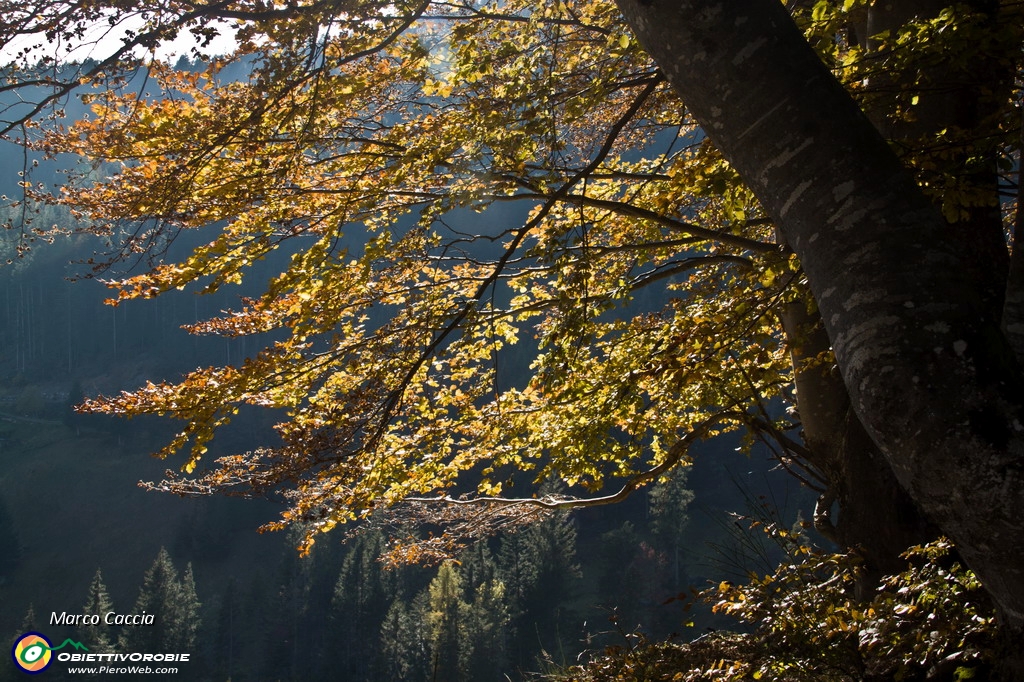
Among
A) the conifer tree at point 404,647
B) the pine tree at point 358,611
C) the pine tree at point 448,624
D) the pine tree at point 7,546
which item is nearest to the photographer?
the pine tree at point 448,624

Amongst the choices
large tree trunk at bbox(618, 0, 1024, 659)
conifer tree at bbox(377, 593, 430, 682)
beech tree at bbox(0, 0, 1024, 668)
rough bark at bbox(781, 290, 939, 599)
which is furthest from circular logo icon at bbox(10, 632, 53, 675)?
large tree trunk at bbox(618, 0, 1024, 659)

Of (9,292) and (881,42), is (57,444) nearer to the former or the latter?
(9,292)

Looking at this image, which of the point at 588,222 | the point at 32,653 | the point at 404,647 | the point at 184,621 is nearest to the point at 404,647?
the point at 404,647

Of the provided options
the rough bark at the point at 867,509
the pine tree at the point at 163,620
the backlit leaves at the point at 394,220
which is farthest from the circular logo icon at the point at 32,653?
the rough bark at the point at 867,509

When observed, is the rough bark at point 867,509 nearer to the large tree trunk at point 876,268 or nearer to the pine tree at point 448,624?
the large tree trunk at point 876,268

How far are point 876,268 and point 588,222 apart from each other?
3.62 metres

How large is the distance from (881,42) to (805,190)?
2.25m

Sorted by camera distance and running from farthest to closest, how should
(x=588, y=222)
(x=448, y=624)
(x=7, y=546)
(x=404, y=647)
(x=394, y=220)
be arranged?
(x=7, y=546) → (x=404, y=647) → (x=448, y=624) → (x=394, y=220) → (x=588, y=222)

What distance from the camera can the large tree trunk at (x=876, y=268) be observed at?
1.70 meters

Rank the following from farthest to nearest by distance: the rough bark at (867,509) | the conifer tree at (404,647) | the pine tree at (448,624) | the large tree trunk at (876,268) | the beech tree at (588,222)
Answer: the conifer tree at (404,647) → the pine tree at (448,624) → the rough bark at (867,509) → the beech tree at (588,222) → the large tree trunk at (876,268)

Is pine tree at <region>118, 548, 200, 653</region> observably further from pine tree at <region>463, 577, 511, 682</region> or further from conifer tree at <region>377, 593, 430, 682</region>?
pine tree at <region>463, 577, 511, 682</region>

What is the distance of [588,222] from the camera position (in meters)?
5.38

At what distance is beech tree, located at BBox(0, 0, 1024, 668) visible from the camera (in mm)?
1847

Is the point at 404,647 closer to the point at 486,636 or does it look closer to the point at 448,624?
the point at 486,636
